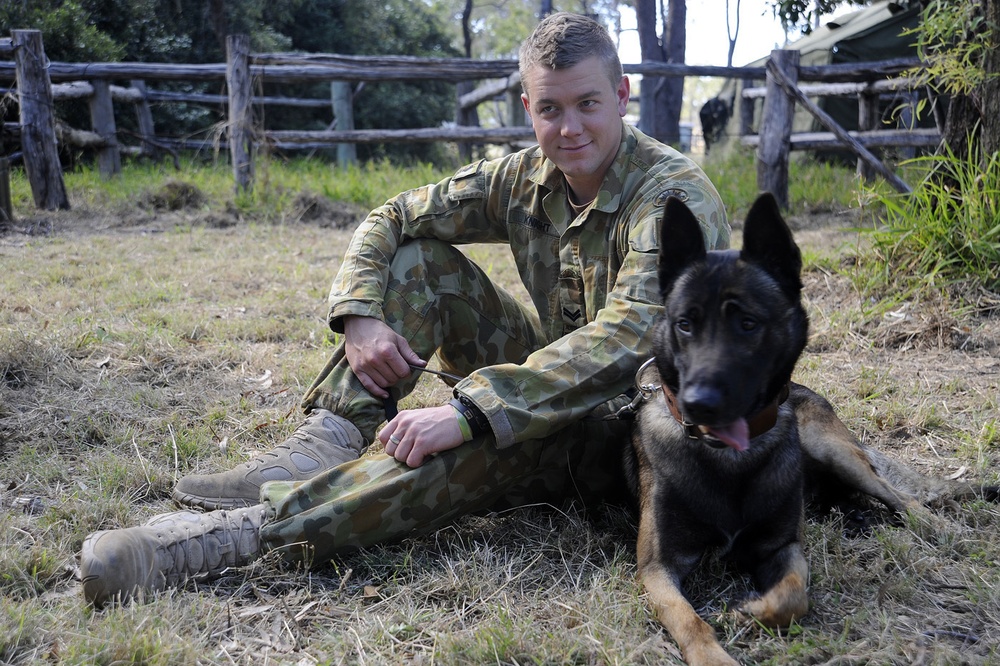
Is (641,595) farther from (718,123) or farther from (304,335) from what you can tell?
(718,123)

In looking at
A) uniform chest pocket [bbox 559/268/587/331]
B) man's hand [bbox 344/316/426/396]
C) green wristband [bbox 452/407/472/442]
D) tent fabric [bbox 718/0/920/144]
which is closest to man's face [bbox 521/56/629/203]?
uniform chest pocket [bbox 559/268/587/331]

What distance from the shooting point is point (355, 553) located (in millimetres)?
2545

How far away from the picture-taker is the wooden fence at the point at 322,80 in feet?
28.1

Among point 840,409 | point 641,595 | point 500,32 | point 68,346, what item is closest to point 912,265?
point 840,409

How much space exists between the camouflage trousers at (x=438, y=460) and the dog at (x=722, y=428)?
285mm

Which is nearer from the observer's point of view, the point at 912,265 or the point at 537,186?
the point at 537,186

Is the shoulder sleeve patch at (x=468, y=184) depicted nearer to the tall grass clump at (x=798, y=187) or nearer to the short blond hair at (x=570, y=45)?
the short blond hair at (x=570, y=45)

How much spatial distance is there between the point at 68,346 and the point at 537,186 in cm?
275

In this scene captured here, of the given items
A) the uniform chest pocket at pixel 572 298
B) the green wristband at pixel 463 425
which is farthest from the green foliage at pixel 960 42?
the green wristband at pixel 463 425

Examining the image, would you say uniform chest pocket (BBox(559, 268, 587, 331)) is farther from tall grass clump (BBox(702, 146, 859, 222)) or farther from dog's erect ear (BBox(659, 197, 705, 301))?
tall grass clump (BBox(702, 146, 859, 222))

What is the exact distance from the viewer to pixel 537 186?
3.24 meters

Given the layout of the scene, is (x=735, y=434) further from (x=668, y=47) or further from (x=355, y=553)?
(x=668, y=47)

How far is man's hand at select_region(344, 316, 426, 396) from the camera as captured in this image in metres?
2.87

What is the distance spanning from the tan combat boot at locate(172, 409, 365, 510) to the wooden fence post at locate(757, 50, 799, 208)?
698 centimetres
